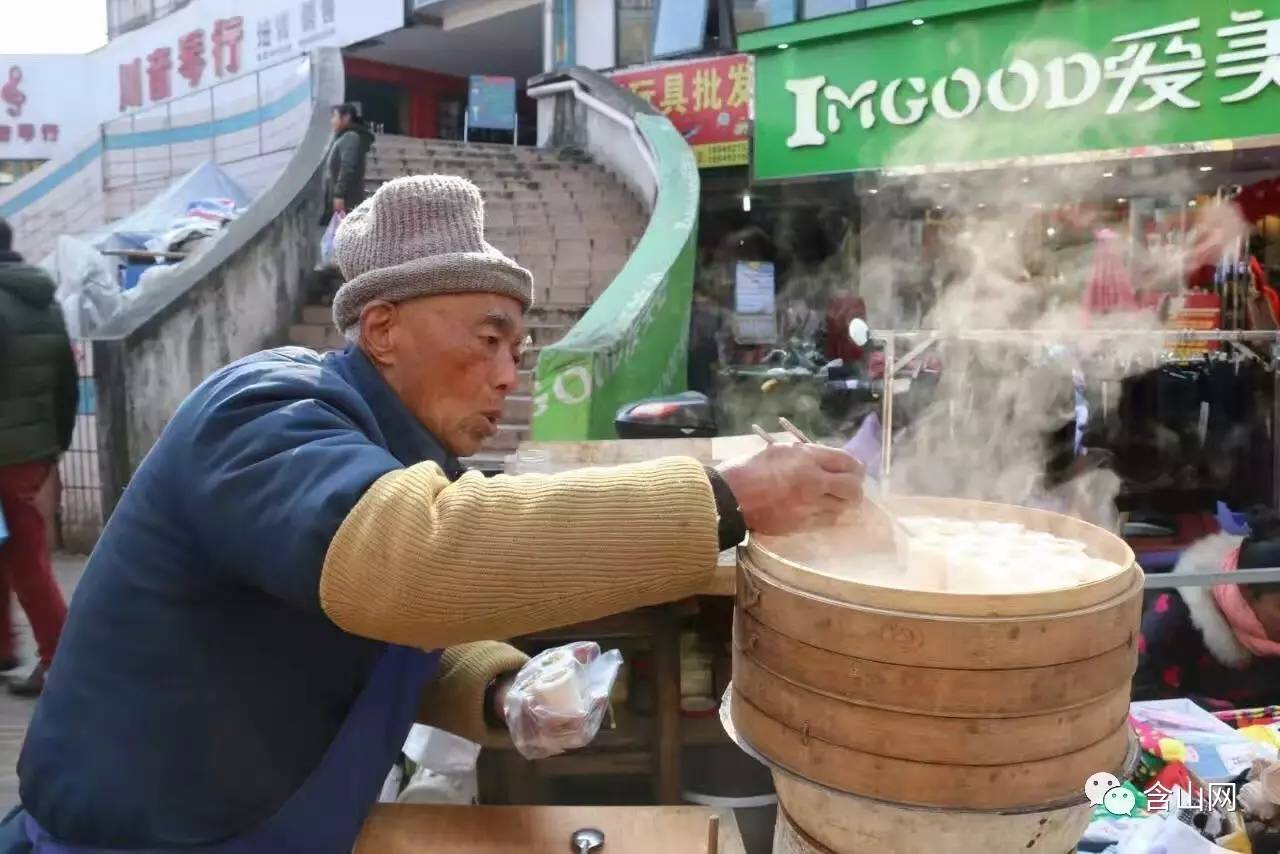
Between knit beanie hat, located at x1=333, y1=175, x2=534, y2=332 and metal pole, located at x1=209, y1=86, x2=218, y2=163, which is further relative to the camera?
metal pole, located at x1=209, y1=86, x2=218, y2=163

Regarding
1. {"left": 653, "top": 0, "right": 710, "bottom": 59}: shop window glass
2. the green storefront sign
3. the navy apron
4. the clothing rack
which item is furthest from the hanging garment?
{"left": 653, "top": 0, "right": 710, "bottom": 59}: shop window glass

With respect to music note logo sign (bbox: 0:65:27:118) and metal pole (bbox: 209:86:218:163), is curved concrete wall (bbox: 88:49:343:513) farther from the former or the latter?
music note logo sign (bbox: 0:65:27:118)

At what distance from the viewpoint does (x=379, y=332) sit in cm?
190

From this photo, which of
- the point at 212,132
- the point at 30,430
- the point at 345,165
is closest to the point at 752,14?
the point at 345,165

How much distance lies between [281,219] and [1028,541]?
9.74m

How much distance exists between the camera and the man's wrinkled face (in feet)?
6.15

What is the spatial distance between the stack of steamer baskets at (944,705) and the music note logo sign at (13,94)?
33232 mm

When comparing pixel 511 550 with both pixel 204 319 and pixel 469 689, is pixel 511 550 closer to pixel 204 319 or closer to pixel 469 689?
pixel 469 689

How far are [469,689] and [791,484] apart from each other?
104 cm

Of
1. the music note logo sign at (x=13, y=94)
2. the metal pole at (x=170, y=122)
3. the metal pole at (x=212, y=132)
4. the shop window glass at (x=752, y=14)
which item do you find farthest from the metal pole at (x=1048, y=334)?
the music note logo sign at (x=13, y=94)

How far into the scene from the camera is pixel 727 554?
3025 mm

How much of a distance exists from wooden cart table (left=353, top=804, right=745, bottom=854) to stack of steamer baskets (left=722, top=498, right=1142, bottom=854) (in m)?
0.44

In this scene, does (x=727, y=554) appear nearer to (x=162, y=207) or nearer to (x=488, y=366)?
(x=488, y=366)

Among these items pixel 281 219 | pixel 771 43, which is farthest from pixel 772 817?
pixel 771 43
